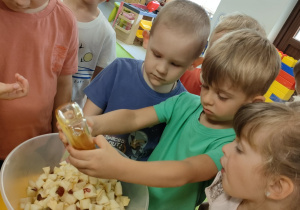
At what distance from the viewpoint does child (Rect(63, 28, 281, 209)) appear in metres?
0.50

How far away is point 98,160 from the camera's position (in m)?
0.46

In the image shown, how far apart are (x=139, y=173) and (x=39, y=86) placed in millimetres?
397

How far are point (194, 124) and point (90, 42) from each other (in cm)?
59

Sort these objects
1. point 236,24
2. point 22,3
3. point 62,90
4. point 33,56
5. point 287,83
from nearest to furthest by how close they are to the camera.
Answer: point 22,3
point 33,56
point 62,90
point 236,24
point 287,83

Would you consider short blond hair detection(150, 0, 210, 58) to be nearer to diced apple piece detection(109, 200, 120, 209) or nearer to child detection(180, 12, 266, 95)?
child detection(180, 12, 266, 95)

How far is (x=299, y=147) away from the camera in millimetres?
414

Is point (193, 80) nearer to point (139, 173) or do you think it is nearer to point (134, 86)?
point (134, 86)

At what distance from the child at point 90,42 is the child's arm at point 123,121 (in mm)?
445

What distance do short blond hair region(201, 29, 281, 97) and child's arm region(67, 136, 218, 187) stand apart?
0.19m

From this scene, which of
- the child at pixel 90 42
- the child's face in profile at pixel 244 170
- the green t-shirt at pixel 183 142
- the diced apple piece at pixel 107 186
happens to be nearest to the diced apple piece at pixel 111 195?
the diced apple piece at pixel 107 186

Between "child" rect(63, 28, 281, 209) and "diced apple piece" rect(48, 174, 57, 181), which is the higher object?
"child" rect(63, 28, 281, 209)

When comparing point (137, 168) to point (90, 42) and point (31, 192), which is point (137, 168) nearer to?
point (31, 192)

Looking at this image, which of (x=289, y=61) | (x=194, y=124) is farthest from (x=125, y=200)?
(x=289, y=61)

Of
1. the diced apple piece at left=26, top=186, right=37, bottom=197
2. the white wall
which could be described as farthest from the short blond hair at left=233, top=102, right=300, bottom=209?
the white wall
